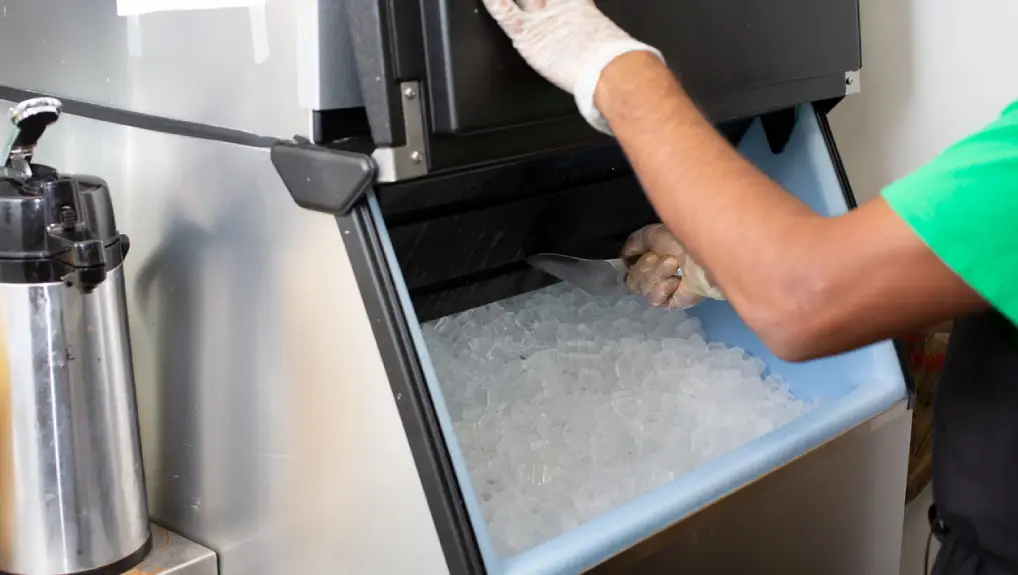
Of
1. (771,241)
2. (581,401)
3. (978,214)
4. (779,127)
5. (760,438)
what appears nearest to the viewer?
(978,214)

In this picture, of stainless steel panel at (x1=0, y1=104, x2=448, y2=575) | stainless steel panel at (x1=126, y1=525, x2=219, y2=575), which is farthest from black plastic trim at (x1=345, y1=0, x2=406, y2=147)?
stainless steel panel at (x1=126, y1=525, x2=219, y2=575)

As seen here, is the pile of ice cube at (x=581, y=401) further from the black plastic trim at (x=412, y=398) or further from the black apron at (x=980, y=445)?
the black apron at (x=980, y=445)

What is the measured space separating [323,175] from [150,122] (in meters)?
0.31

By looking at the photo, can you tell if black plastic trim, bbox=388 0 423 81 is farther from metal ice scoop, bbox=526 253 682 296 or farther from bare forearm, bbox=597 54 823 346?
metal ice scoop, bbox=526 253 682 296

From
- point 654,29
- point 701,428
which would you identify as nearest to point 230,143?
point 654,29

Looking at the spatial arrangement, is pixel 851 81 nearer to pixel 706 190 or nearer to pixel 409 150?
pixel 706 190

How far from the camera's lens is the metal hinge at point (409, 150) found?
91 cm

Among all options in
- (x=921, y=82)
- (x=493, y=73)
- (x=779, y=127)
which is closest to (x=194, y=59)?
(x=493, y=73)

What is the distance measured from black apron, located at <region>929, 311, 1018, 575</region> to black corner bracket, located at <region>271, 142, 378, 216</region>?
24.4 inches

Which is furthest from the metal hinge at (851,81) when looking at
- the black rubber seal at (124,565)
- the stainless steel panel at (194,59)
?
the black rubber seal at (124,565)

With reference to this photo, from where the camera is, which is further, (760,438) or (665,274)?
(665,274)

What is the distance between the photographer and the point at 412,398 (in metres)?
0.91

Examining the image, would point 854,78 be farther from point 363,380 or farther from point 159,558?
point 159,558

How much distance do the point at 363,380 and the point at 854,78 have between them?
94cm
